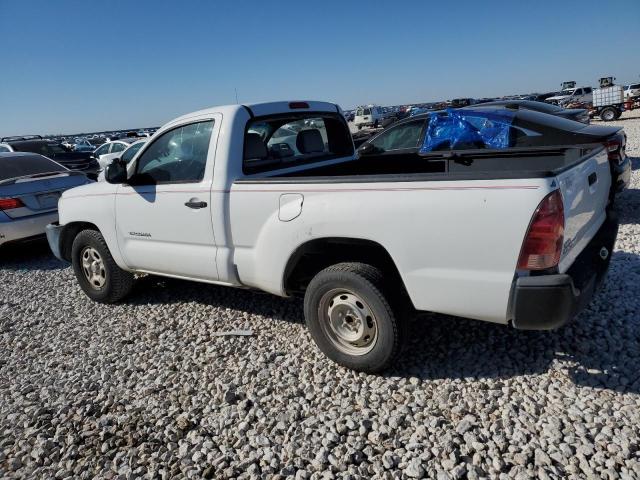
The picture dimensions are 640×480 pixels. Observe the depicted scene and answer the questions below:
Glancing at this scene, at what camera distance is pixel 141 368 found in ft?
12.4

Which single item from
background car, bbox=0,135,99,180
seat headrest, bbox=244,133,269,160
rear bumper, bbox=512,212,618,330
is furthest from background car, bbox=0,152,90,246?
rear bumper, bbox=512,212,618,330

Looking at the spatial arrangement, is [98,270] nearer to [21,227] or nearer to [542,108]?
[21,227]

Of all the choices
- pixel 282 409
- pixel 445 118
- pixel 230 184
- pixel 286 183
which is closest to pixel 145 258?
pixel 230 184

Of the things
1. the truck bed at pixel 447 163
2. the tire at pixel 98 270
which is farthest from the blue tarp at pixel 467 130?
the tire at pixel 98 270

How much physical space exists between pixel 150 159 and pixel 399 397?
120 inches

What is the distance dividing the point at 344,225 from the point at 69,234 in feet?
12.4

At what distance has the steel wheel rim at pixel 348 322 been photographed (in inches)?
127

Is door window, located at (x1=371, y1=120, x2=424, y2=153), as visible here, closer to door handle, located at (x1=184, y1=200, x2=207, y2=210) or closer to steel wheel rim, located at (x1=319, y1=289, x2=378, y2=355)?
door handle, located at (x1=184, y1=200, x2=207, y2=210)

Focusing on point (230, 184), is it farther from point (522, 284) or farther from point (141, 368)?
point (522, 284)

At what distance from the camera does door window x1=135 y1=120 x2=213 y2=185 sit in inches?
157

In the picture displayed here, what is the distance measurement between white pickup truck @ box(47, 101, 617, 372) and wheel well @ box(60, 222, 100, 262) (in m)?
0.02

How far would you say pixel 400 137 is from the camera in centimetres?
810

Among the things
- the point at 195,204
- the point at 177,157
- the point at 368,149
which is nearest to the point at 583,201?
the point at 195,204

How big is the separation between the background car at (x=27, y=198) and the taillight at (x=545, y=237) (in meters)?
6.95
